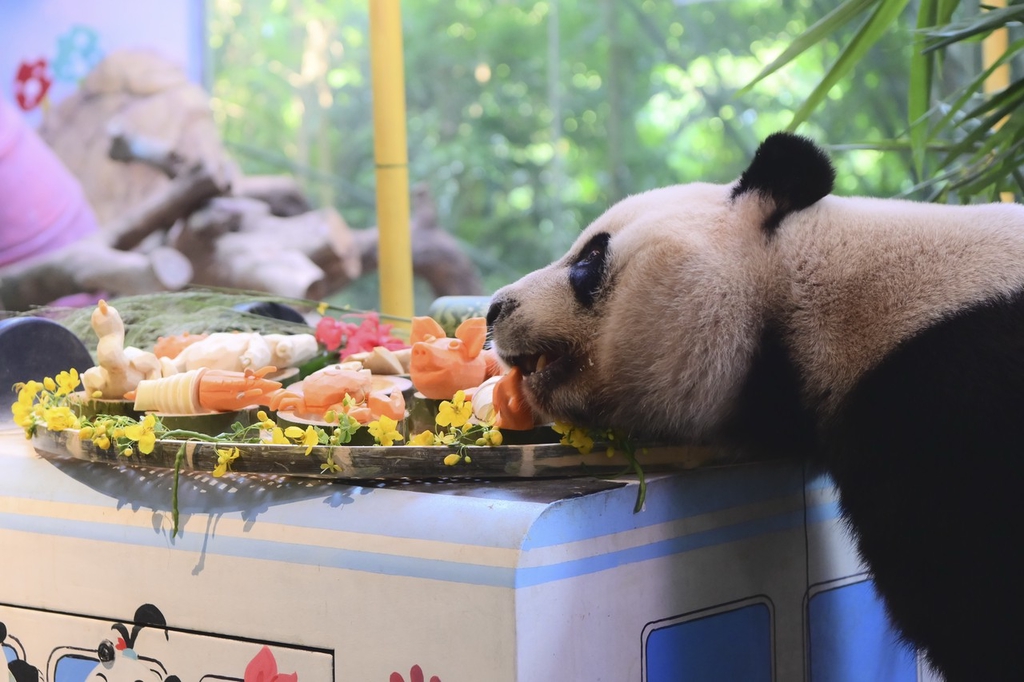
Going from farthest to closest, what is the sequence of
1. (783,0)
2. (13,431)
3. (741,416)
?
1. (783,0)
2. (13,431)
3. (741,416)

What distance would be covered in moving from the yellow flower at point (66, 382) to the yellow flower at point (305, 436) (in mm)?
316

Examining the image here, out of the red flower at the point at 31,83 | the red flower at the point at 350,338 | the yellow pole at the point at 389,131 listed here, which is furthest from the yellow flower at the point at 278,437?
the red flower at the point at 31,83

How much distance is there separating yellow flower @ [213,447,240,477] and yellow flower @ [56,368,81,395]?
27cm

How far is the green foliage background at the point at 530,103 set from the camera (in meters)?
5.27

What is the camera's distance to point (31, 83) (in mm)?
3693

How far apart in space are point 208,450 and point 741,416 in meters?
0.46

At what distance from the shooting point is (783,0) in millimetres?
5199

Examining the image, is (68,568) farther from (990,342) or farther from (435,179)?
(435,179)

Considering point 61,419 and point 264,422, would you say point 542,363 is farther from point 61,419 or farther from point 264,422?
point 61,419

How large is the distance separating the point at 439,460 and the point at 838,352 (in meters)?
0.33

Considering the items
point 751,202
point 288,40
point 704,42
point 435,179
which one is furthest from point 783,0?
point 751,202

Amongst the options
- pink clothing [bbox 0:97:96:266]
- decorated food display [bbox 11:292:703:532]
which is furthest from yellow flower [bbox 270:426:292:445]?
pink clothing [bbox 0:97:96:266]

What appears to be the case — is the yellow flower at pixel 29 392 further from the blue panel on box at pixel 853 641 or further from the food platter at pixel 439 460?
the blue panel on box at pixel 853 641

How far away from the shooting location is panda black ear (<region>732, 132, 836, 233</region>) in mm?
891
